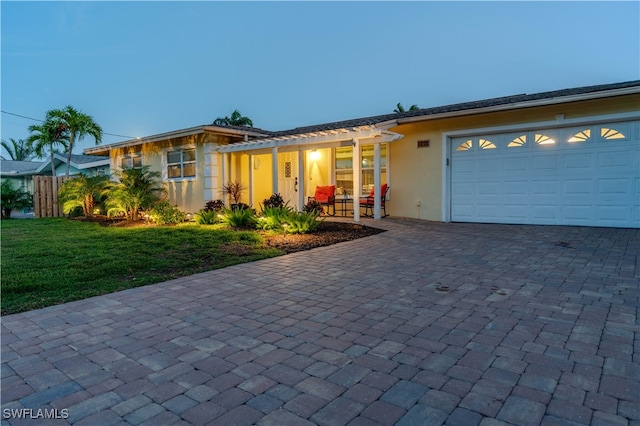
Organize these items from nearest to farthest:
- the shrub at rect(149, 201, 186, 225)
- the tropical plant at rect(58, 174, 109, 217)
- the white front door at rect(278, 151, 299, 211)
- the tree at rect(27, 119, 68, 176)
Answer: the shrub at rect(149, 201, 186, 225), the white front door at rect(278, 151, 299, 211), the tropical plant at rect(58, 174, 109, 217), the tree at rect(27, 119, 68, 176)

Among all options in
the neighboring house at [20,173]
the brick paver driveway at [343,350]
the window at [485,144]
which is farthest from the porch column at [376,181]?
the neighboring house at [20,173]

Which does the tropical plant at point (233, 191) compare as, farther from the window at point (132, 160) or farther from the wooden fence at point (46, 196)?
the wooden fence at point (46, 196)

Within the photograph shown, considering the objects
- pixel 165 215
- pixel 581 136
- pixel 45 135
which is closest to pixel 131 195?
pixel 165 215

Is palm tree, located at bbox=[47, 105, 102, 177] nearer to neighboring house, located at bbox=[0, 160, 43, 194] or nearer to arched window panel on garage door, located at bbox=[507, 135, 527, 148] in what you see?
neighboring house, located at bbox=[0, 160, 43, 194]

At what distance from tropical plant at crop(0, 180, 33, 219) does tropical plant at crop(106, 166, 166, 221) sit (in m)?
6.21

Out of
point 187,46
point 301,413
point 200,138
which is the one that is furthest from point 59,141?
point 301,413

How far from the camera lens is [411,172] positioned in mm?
10914

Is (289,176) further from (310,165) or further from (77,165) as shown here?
(77,165)

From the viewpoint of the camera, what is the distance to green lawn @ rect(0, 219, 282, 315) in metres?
4.29

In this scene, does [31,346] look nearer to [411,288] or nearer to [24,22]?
[411,288]

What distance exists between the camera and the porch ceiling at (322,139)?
30.9ft

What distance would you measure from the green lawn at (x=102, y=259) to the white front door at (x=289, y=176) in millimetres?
5050

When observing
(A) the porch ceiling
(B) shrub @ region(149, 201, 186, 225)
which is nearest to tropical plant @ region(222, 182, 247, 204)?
(A) the porch ceiling

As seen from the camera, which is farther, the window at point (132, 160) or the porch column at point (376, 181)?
the window at point (132, 160)
